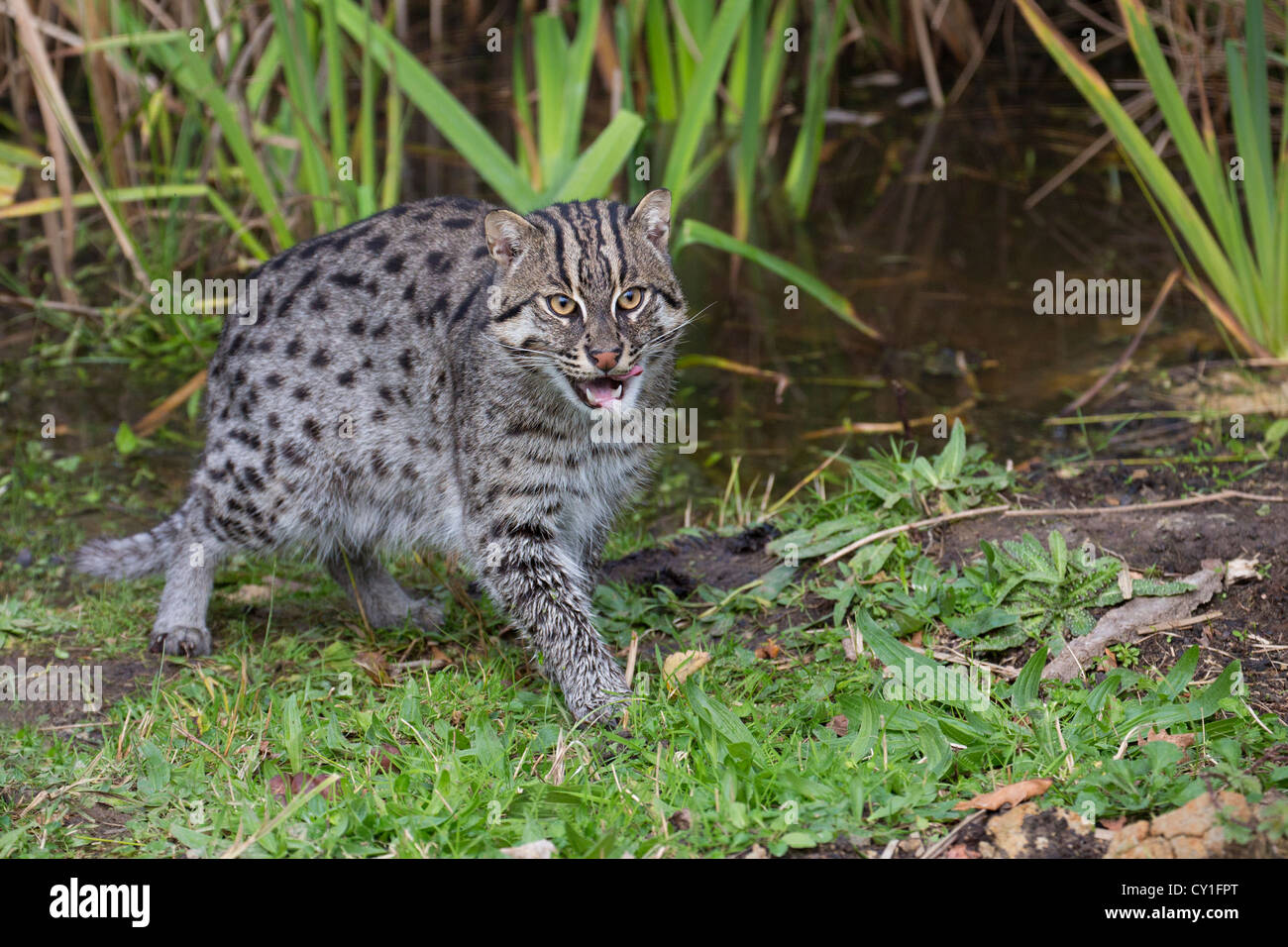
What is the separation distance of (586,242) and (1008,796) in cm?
220

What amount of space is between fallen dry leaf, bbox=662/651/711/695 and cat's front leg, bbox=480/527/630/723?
0.48 ft

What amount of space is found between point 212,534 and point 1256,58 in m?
4.87

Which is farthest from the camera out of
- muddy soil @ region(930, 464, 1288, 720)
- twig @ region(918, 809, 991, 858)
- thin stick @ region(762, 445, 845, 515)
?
thin stick @ region(762, 445, 845, 515)

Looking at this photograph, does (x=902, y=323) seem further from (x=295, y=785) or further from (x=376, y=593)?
(x=295, y=785)

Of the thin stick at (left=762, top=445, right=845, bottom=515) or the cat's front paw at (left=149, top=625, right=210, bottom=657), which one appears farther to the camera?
the thin stick at (left=762, top=445, right=845, bottom=515)

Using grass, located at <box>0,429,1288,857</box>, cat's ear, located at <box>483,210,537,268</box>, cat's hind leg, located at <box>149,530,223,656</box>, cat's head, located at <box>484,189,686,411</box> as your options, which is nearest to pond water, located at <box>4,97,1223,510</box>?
grass, located at <box>0,429,1288,857</box>

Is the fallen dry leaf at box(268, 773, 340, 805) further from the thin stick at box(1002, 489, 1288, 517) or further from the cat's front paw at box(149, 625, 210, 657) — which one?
the thin stick at box(1002, 489, 1288, 517)

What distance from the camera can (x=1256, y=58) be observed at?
6.14m

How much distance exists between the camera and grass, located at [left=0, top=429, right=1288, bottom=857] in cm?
356

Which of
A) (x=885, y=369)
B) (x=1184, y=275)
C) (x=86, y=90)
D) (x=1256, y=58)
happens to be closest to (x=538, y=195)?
(x=885, y=369)

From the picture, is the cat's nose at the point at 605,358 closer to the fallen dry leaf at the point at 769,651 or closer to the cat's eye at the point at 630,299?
the cat's eye at the point at 630,299

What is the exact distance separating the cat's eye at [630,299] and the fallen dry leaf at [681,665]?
1174mm

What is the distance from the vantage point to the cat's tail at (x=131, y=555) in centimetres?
562

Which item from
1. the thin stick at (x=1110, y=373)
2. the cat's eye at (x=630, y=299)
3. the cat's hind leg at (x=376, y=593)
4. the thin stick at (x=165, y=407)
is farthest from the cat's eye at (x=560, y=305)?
the thin stick at (x=1110, y=373)
